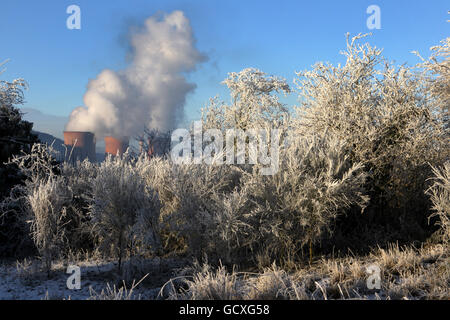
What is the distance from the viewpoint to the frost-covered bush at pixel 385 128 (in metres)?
9.25

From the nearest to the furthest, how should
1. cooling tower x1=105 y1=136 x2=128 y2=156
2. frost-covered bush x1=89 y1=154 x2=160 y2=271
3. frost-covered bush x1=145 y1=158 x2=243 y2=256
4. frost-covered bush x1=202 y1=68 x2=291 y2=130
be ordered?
frost-covered bush x1=89 y1=154 x2=160 y2=271 < frost-covered bush x1=145 y1=158 x2=243 y2=256 < frost-covered bush x1=202 y1=68 x2=291 y2=130 < cooling tower x1=105 y1=136 x2=128 y2=156

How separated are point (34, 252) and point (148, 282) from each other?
432 centimetres

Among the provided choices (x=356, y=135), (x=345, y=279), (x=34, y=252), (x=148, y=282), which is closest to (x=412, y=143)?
(x=356, y=135)

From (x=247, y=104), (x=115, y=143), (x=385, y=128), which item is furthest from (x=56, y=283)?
(x=115, y=143)

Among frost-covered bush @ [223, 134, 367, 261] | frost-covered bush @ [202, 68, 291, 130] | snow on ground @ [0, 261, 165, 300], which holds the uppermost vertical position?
frost-covered bush @ [202, 68, 291, 130]

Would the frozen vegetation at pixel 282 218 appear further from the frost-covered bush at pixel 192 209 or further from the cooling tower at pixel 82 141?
the cooling tower at pixel 82 141

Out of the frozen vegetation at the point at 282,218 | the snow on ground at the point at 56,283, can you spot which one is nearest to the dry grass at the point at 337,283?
the frozen vegetation at the point at 282,218

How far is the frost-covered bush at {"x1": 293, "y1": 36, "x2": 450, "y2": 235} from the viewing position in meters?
9.25

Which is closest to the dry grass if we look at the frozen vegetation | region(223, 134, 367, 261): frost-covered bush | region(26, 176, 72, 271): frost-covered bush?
the frozen vegetation

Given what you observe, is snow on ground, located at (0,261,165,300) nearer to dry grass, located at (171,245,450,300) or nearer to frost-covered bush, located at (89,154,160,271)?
frost-covered bush, located at (89,154,160,271)

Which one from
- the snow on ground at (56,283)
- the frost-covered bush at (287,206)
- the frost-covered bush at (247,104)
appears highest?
the frost-covered bush at (247,104)

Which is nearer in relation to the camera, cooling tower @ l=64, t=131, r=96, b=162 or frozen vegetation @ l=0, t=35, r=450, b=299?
frozen vegetation @ l=0, t=35, r=450, b=299

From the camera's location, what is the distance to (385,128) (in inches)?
368
